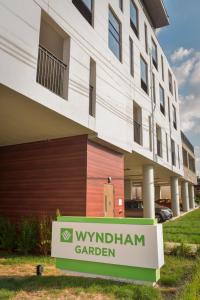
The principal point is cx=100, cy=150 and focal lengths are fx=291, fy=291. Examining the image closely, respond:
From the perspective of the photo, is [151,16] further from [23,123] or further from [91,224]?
[91,224]

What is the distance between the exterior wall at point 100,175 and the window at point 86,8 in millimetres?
4782

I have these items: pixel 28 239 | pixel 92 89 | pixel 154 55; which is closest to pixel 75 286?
pixel 28 239

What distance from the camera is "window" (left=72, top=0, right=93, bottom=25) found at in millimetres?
10519

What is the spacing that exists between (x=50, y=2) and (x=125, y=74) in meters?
5.94

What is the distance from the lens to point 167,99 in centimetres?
2414

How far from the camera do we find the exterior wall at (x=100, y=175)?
10477 millimetres

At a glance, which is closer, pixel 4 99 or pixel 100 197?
pixel 4 99

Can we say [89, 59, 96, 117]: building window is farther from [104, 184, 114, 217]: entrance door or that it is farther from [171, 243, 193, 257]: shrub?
[171, 243, 193, 257]: shrub

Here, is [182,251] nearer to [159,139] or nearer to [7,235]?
[7,235]

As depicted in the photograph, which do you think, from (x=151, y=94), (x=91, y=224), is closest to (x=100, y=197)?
(x=91, y=224)

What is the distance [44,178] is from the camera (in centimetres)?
1107

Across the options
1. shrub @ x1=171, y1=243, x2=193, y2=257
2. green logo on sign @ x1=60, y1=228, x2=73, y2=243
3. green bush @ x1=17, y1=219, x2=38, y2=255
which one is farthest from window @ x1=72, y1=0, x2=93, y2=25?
shrub @ x1=171, y1=243, x2=193, y2=257

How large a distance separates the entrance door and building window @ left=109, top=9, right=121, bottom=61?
6.04 metres

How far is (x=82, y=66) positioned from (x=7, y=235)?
21.6 feet
